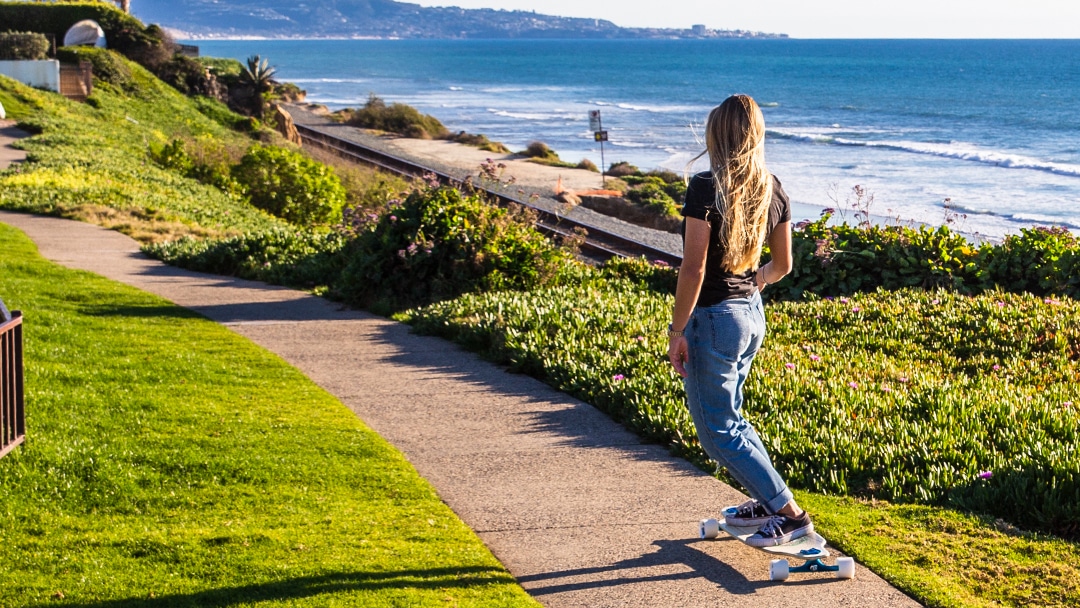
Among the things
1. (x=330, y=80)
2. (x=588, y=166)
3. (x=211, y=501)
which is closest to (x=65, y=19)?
(x=588, y=166)

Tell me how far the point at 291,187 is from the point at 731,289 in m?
20.1

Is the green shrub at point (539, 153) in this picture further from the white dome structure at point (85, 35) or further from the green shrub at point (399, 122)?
the white dome structure at point (85, 35)

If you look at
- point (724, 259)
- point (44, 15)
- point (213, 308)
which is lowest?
point (213, 308)

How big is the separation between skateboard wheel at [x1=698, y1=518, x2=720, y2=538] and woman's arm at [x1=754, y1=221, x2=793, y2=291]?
1053 millimetres

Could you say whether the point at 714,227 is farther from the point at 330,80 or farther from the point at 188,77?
the point at 330,80

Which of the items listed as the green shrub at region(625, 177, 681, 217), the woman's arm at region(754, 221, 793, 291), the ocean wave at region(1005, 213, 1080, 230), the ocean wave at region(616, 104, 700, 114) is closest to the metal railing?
the woman's arm at region(754, 221, 793, 291)

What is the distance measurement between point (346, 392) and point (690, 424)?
8.12 ft

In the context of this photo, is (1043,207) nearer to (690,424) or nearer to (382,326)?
(382,326)

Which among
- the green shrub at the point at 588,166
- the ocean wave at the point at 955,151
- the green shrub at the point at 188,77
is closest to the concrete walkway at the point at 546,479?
the green shrub at the point at 588,166

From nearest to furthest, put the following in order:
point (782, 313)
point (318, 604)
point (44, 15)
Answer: point (318, 604)
point (782, 313)
point (44, 15)

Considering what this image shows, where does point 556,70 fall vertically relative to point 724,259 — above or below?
above

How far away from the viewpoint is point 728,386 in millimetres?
4367

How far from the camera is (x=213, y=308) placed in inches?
427

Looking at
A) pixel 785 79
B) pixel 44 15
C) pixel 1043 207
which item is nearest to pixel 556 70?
pixel 785 79
